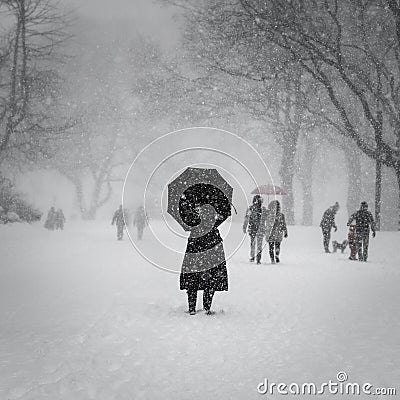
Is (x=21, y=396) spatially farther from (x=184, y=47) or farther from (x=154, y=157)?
(x=154, y=157)

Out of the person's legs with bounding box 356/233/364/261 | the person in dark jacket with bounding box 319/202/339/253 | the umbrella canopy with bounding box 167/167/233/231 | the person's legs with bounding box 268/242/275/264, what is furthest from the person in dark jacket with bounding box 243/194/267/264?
the umbrella canopy with bounding box 167/167/233/231

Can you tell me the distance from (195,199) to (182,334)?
2.10 metres

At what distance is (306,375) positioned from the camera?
4.51 metres

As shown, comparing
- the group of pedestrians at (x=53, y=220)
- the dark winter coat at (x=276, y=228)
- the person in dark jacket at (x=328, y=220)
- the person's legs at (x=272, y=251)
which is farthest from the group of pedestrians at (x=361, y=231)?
the group of pedestrians at (x=53, y=220)

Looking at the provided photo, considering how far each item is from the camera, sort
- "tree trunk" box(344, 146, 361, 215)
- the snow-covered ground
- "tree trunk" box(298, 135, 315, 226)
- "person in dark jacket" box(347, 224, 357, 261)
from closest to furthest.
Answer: the snow-covered ground < "person in dark jacket" box(347, 224, 357, 261) < "tree trunk" box(344, 146, 361, 215) < "tree trunk" box(298, 135, 315, 226)

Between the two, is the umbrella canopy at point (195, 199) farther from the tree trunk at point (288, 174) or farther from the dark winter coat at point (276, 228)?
the tree trunk at point (288, 174)

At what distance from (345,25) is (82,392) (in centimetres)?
1953

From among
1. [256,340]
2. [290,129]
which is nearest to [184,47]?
[290,129]

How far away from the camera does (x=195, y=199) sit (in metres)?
7.05

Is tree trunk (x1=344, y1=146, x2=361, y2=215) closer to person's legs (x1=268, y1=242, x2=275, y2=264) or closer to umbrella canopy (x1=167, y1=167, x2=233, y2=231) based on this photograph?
person's legs (x1=268, y1=242, x2=275, y2=264)

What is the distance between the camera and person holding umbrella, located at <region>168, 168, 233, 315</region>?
23.1 feet

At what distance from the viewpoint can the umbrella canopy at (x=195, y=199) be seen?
702 cm

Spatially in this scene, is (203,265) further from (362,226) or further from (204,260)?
(362,226)

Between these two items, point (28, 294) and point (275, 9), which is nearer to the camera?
point (28, 294)
